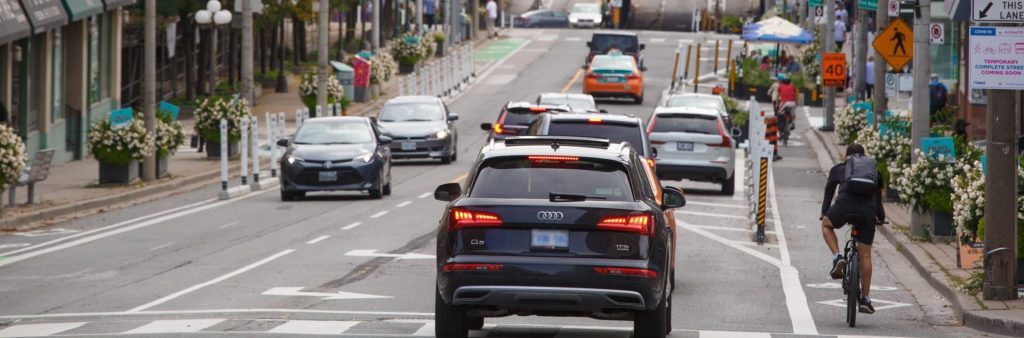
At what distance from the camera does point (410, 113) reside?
40625 millimetres

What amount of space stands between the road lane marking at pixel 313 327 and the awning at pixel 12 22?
2111 centimetres

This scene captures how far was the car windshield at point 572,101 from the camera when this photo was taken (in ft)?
128

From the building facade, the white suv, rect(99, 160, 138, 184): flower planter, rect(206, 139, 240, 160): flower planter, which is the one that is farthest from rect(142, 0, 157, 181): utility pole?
the white suv

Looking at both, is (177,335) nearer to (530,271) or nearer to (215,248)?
(530,271)

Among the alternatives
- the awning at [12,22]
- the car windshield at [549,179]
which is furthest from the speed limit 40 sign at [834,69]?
the car windshield at [549,179]

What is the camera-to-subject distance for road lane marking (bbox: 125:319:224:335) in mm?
14155

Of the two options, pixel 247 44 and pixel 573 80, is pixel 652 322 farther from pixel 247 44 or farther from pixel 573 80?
pixel 573 80

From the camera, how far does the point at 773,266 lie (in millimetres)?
21281

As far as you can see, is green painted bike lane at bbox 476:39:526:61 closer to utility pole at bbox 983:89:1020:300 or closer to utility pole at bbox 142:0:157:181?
utility pole at bbox 142:0:157:181

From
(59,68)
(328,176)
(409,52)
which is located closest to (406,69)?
(409,52)

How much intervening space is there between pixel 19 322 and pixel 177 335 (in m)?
2.08

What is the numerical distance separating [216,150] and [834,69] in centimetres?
1572

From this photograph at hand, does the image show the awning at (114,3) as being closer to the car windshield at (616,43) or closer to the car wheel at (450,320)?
the car windshield at (616,43)

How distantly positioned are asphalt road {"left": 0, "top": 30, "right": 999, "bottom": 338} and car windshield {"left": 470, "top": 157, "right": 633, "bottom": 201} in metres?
1.69
